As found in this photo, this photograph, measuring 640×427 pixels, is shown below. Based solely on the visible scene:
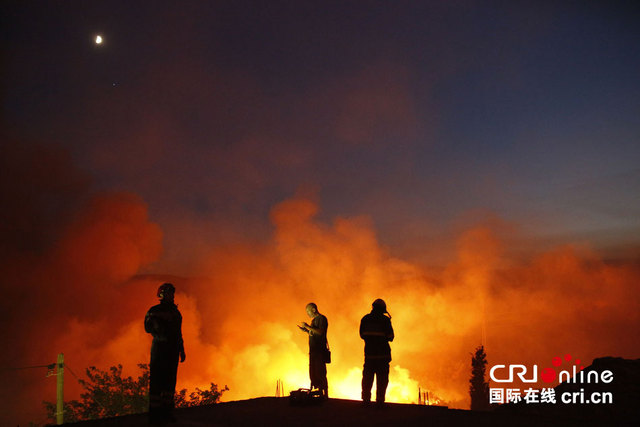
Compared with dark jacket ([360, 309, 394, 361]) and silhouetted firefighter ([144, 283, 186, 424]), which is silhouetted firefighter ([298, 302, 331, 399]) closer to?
dark jacket ([360, 309, 394, 361])

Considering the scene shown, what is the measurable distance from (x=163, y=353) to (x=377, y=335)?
4227 millimetres

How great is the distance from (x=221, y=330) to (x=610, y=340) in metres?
140

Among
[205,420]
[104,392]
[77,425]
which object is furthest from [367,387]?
[104,392]

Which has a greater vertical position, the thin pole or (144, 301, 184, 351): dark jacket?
(144, 301, 184, 351): dark jacket

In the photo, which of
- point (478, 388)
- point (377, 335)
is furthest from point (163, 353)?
point (478, 388)

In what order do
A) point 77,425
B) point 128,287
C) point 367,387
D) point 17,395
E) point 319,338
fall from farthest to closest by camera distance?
point 17,395
point 128,287
point 319,338
point 367,387
point 77,425

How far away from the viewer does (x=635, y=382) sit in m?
11.2

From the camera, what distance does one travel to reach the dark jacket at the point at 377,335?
36.0 feet

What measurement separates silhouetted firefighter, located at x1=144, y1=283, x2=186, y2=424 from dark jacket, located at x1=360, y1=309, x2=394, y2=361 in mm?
3732

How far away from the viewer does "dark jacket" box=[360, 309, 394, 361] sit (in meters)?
11.0

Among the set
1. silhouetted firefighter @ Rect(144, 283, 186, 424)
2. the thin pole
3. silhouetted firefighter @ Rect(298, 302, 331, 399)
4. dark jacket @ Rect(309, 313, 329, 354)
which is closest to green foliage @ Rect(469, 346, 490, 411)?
the thin pole

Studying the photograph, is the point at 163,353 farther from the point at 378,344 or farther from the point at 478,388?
the point at 478,388

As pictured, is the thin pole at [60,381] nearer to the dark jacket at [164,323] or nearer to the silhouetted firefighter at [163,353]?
the silhouetted firefighter at [163,353]

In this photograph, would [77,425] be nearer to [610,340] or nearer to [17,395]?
[17,395]
